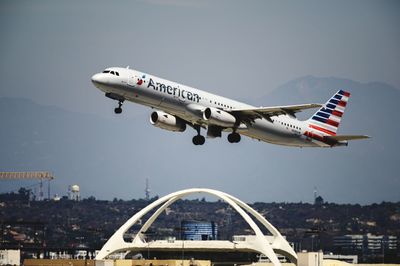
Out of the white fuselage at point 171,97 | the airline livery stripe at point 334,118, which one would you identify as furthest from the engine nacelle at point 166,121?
the airline livery stripe at point 334,118

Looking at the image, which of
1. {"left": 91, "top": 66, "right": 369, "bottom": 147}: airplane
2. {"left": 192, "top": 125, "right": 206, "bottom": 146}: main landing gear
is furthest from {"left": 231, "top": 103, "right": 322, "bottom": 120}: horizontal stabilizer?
{"left": 192, "top": 125, "right": 206, "bottom": 146}: main landing gear

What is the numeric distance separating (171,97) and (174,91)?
82 cm

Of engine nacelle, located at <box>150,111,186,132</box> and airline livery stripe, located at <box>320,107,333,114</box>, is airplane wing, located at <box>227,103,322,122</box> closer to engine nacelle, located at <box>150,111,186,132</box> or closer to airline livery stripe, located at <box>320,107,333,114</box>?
engine nacelle, located at <box>150,111,186,132</box>

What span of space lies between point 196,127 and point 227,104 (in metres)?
4.68

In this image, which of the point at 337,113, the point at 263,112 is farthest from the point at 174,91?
the point at 337,113

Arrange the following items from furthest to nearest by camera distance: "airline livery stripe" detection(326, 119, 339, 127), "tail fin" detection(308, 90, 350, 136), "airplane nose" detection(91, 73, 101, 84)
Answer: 1. "airline livery stripe" detection(326, 119, 339, 127)
2. "tail fin" detection(308, 90, 350, 136)
3. "airplane nose" detection(91, 73, 101, 84)

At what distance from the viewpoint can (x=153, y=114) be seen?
116 m

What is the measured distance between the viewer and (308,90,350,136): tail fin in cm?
12975

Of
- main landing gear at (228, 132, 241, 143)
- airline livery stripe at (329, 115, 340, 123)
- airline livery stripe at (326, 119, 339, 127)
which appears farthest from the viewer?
airline livery stripe at (329, 115, 340, 123)

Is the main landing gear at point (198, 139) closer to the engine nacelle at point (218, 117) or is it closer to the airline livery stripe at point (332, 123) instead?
the engine nacelle at point (218, 117)

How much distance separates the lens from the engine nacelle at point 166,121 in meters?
116

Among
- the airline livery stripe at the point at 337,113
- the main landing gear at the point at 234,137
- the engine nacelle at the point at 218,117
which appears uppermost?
the airline livery stripe at the point at 337,113

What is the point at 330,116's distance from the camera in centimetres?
13425

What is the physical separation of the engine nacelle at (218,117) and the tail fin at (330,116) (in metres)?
15.9
